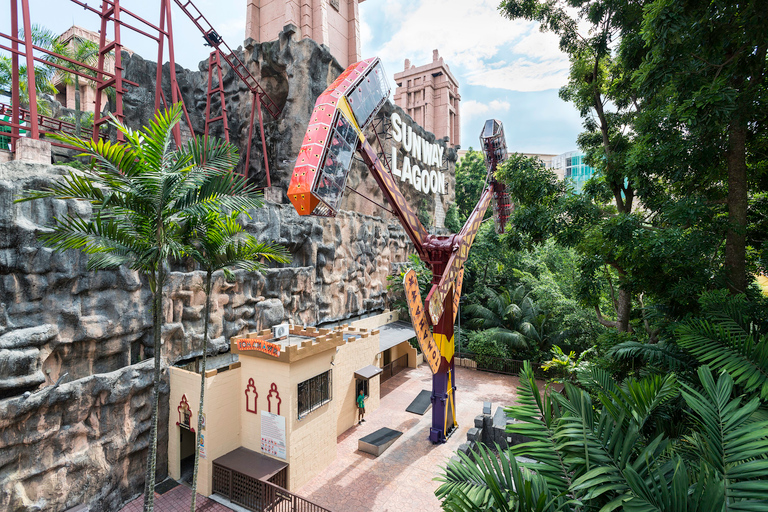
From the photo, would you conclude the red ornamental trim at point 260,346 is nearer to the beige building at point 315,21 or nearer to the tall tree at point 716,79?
the tall tree at point 716,79

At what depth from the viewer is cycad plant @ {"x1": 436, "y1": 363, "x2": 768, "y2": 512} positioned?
2.72m

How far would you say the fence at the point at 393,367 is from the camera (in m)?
18.4

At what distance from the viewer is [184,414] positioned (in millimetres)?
10688

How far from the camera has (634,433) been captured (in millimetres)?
3352

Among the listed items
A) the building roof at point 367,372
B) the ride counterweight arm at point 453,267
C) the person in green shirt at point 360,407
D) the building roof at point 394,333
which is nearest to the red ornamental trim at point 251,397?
the building roof at point 367,372

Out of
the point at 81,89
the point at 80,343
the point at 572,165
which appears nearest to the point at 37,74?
the point at 81,89

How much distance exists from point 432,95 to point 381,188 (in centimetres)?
2628

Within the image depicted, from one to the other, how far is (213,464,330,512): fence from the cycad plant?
6.16 metres

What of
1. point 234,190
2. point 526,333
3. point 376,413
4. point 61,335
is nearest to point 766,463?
point 234,190

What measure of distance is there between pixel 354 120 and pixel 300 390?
7.27m

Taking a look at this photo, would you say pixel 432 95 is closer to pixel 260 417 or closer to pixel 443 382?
pixel 443 382

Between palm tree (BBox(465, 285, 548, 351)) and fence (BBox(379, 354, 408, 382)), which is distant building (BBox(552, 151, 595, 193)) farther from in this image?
fence (BBox(379, 354, 408, 382))

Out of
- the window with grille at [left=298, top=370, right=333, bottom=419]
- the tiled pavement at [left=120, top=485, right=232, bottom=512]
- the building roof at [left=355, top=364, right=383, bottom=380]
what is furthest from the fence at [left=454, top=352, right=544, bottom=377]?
the tiled pavement at [left=120, top=485, right=232, bottom=512]

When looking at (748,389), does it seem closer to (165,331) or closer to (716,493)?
(716,493)
